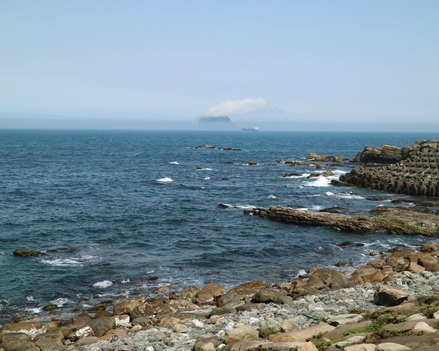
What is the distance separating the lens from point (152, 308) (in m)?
24.1

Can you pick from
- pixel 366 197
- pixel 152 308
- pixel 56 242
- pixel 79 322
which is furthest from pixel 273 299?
pixel 366 197

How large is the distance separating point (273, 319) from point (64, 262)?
19.9 m

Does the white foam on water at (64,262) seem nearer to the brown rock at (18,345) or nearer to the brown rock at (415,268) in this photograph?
the brown rock at (18,345)

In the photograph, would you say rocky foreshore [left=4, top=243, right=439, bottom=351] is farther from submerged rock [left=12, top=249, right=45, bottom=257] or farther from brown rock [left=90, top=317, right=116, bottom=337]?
submerged rock [left=12, top=249, right=45, bottom=257]

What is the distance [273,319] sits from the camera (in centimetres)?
1919

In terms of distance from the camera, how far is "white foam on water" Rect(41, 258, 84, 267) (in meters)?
32.8

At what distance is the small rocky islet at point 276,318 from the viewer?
1378 cm

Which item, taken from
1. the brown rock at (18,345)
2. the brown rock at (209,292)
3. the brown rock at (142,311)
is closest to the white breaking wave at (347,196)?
the brown rock at (209,292)

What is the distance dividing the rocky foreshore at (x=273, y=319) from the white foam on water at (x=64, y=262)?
8.05 m

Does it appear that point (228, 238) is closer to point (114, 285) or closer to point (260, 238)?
point (260, 238)

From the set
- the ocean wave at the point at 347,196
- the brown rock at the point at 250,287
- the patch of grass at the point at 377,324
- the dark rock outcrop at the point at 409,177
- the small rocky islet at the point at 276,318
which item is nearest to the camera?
the small rocky islet at the point at 276,318

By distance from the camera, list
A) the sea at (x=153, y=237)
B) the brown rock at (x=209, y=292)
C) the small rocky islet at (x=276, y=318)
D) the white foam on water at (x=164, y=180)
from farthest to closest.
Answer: the white foam on water at (x=164, y=180)
the sea at (x=153, y=237)
the brown rock at (x=209, y=292)
the small rocky islet at (x=276, y=318)

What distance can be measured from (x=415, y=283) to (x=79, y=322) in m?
17.8

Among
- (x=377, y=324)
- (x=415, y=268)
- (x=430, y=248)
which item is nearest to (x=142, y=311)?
(x=377, y=324)
